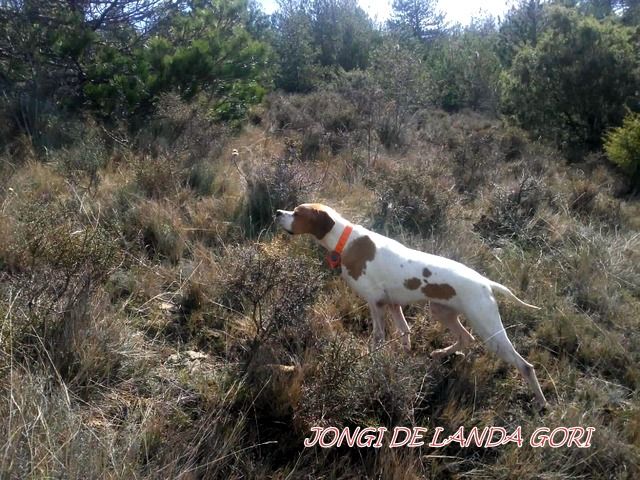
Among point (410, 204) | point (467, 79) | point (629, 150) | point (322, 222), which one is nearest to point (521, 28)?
point (467, 79)

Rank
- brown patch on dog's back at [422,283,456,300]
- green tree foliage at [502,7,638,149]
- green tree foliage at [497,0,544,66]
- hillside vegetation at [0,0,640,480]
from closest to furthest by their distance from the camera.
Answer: hillside vegetation at [0,0,640,480] < brown patch on dog's back at [422,283,456,300] < green tree foliage at [502,7,638,149] < green tree foliage at [497,0,544,66]

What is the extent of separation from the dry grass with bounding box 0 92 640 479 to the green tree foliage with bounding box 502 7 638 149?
5922 millimetres

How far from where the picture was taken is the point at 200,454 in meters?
2.38

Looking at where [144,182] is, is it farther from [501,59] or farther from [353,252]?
[501,59]

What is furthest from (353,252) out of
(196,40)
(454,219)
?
(196,40)

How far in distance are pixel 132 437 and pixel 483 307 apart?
6.67 feet

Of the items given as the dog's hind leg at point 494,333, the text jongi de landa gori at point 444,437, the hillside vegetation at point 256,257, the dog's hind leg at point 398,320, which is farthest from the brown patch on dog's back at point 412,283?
the text jongi de landa gori at point 444,437

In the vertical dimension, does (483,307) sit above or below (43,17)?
below

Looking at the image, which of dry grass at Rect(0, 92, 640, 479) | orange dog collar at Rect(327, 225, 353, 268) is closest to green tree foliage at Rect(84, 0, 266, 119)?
dry grass at Rect(0, 92, 640, 479)

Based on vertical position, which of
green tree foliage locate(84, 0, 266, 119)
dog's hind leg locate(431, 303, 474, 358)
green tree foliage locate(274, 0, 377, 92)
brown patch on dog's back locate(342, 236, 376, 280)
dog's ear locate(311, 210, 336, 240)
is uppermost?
green tree foliage locate(274, 0, 377, 92)

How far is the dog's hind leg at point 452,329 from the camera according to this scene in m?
3.44

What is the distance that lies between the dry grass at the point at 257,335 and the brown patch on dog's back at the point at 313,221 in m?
0.22

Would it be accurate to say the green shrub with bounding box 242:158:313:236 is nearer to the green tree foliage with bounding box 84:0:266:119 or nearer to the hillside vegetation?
the hillside vegetation

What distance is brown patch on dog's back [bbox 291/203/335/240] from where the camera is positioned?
354 cm
